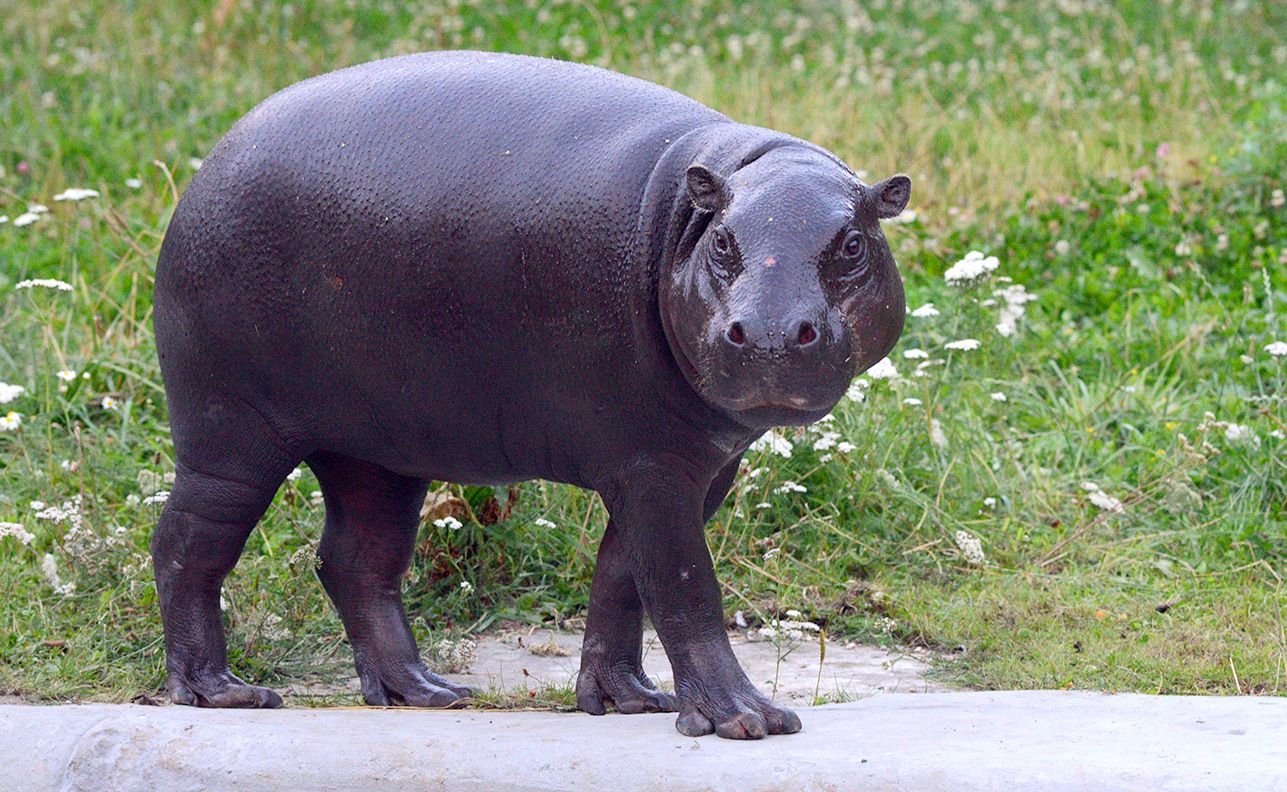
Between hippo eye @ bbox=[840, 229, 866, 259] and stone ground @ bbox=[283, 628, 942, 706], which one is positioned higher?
hippo eye @ bbox=[840, 229, 866, 259]

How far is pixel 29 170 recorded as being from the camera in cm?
823

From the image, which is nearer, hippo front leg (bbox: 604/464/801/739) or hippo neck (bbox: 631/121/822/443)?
hippo neck (bbox: 631/121/822/443)

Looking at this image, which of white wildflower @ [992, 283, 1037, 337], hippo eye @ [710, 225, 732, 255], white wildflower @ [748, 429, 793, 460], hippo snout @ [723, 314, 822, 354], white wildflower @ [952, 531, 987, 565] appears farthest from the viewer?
white wildflower @ [992, 283, 1037, 337]

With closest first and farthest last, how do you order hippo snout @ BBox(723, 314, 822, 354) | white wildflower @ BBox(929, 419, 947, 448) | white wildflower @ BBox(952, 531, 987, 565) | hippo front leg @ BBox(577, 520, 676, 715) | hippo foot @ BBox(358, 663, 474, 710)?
hippo snout @ BBox(723, 314, 822, 354) < hippo front leg @ BBox(577, 520, 676, 715) < hippo foot @ BBox(358, 663, 474, 710) < white wildflower @ BBox(952, 531, 987, 565) < white wildflower @ BBox(929, 419, 947, 448)

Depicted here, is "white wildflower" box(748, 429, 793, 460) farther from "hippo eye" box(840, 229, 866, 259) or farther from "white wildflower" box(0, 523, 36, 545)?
"white wildflower" box(0, 523, 36, 545)

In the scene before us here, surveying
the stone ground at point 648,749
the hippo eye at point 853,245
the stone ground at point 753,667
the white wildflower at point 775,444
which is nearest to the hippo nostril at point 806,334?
the hippo eye at point 853,245

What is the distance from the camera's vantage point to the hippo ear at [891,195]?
11.1 feet

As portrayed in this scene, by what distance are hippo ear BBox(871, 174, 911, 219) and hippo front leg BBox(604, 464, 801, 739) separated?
0.67 metres

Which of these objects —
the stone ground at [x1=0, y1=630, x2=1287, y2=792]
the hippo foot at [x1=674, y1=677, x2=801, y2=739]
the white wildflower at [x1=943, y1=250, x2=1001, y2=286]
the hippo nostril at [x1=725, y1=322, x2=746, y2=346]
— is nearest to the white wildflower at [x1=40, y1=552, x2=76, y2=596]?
the stone ground at [x1=0, y1=630, x2=1287, y2=792]

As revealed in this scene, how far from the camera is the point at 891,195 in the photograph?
3406mm

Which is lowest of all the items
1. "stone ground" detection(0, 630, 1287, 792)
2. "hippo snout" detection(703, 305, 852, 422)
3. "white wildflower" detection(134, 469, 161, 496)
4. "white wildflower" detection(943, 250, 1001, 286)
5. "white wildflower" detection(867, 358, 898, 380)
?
"white wildflower" detection(134, 469, 161, 496)

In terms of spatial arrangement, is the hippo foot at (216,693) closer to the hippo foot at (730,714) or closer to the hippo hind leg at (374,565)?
the hippo hind leg at (374,565)

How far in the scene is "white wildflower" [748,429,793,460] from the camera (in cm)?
513

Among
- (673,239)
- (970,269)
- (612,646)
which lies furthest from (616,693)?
(970,269)
